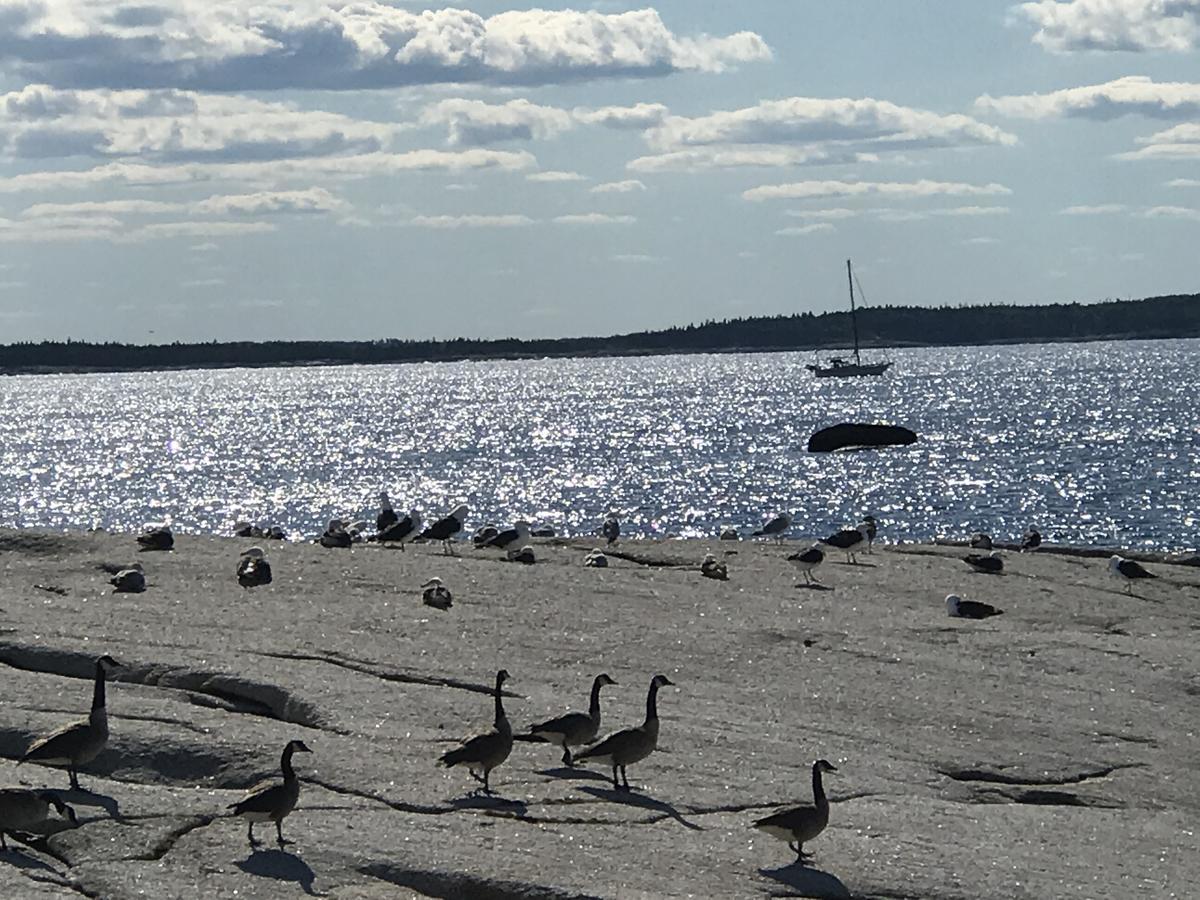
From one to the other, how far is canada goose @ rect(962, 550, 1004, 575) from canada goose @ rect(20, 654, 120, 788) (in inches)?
690

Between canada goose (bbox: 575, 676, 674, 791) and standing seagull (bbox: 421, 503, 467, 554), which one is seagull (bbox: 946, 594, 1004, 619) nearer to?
standing seagull (bbox: 421, 503, 467, 554)

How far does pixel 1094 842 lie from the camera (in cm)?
1373

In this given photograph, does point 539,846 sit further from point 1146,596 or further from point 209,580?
point 1146,596

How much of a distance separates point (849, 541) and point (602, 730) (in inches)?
567

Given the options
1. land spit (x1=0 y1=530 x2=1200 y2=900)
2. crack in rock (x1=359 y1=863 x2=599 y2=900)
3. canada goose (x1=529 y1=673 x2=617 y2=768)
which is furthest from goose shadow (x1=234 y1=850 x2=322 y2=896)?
canada goose (x1=529 y1=673 x2=617 y2=768)

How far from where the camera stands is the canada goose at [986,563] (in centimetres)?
2827

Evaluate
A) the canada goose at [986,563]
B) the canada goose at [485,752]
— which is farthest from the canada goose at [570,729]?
the canada goose at [986,563]

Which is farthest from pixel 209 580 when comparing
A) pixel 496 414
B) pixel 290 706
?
pixel 496 414

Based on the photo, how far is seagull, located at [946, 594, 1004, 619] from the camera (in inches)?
919

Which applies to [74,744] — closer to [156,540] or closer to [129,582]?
[129,582]

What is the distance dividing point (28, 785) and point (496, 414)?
17380 cm

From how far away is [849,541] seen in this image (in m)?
29.2

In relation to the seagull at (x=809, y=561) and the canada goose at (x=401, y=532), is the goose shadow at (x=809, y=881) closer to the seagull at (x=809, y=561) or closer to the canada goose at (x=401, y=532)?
the seagull at (x=809, y=561)

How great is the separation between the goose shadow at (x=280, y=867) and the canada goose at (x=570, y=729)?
2.81m
